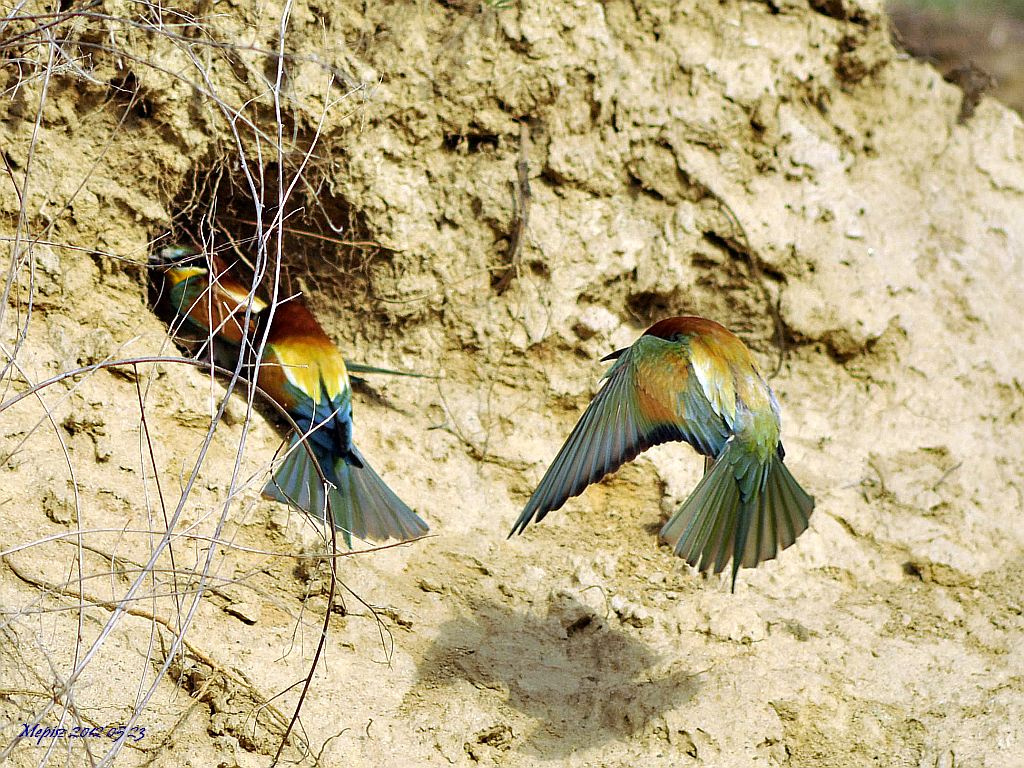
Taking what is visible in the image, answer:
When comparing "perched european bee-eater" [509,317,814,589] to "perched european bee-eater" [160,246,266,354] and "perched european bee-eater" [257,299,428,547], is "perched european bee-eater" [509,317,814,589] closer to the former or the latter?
"perched european bee-eater" [257,299,428,547]

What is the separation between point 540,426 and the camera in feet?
10.6

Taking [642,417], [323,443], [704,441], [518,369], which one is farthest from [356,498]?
[704,441]

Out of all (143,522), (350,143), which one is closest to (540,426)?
(350,143)

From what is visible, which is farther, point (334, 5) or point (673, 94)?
point (673, 94)

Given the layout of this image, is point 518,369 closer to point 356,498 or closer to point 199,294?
point 356,498

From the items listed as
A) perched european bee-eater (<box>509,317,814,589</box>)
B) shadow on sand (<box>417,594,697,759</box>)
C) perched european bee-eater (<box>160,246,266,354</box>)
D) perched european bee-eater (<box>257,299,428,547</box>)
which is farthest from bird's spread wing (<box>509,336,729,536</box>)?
perched european bee-eater (<box>160,246,266,354</box>)

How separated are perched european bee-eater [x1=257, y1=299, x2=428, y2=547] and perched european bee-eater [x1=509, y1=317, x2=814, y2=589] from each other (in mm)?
387

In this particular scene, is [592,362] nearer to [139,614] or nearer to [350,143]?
[350,143]

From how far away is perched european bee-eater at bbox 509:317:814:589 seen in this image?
8.46 ft

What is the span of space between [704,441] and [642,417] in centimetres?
16

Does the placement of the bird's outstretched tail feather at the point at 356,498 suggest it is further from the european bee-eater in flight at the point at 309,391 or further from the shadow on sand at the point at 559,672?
the shadow on sand at the point at 559,672

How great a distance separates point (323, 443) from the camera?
9.71ft

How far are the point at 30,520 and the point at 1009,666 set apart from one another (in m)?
2.32

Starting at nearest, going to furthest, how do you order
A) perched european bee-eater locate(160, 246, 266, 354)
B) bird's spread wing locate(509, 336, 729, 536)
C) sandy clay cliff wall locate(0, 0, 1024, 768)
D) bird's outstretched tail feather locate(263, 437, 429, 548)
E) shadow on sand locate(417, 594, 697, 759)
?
sandy clay cliff wall locate(0, 0, 1024, 768)
shadow on sand locate(417, 594, 697, 759)
bird's spread wing locate(509, 336, 729, 536)
bird's outstretched tail feather locate(263, 437, 429, 548)
perched european bee-eater locate(160, 246, 266, 354)
